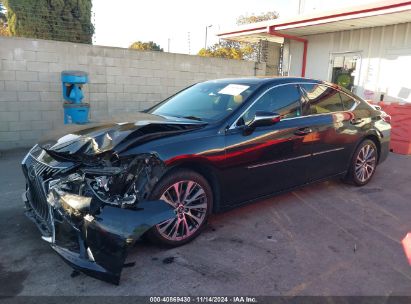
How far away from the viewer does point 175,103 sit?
4.25 metres

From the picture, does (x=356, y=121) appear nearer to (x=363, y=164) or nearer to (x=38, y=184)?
(x=363, y=164)

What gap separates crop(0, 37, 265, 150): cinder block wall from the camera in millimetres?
6551

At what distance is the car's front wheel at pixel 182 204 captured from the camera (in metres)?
2.99

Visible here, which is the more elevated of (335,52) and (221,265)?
(335,52)

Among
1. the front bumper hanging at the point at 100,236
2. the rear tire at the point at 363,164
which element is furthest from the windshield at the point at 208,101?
the rear tire at the point at 363,164

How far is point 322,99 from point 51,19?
8219 mm

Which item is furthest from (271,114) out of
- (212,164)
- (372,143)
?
(372,143)

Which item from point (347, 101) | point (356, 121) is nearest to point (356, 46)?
point (347, 101)

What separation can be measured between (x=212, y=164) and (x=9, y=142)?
5.29 metres

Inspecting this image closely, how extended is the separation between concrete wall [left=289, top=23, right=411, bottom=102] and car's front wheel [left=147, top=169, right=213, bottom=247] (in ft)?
26.0

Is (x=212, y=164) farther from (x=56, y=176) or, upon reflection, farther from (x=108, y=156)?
(x=56, y=176)

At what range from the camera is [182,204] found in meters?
3.13

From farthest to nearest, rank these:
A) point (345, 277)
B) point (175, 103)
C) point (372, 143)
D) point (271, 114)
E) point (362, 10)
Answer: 1. point (362, 10)
2. point (372, 143)
3. point (175, 103)
4. point (271, 114)
5. point (345, 277)

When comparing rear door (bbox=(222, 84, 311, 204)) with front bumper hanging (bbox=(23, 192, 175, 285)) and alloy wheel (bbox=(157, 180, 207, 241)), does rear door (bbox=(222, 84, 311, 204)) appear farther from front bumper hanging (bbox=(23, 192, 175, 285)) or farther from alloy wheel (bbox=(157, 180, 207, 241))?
front bumper hanging (bbox=(23, 192, 175, 285))
